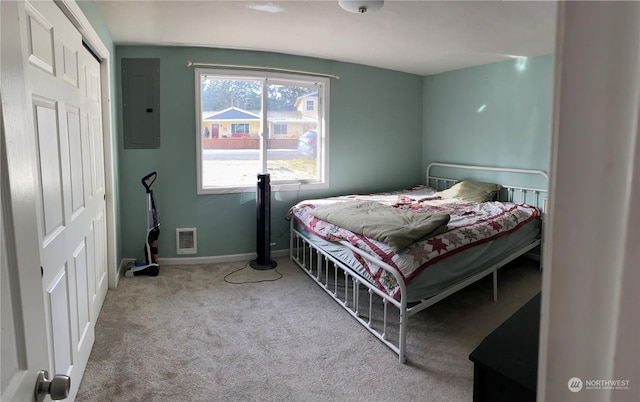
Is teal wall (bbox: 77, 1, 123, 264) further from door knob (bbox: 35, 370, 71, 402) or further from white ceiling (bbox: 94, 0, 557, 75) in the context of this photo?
door knob (bbox: 35, 370, 71, 402)

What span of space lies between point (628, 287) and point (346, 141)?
4.31 m

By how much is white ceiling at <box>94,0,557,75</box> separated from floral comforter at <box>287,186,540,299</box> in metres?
1.49

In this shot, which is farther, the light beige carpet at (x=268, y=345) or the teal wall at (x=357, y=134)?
the teal wall at (x=357, y=134)

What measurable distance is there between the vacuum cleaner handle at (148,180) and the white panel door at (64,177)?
3.03 ft

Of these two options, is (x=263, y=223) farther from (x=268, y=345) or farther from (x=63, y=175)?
(x=63, y=175)

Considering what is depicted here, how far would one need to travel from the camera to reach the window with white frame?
3990mm

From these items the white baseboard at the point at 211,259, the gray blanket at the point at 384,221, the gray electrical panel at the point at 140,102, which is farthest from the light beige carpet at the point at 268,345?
the gray electrical panel at the point at 140,102

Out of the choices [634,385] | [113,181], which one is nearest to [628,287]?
[634,385]

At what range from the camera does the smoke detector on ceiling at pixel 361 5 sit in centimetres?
250

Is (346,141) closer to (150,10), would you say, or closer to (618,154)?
(150,10)

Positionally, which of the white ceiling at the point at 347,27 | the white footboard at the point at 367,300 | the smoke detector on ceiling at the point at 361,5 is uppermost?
the white ceiling at the point at 347,27

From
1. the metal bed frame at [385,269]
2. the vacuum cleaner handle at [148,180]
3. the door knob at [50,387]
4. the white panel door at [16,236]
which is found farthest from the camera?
the vacuum cleaner handle at [148,180]

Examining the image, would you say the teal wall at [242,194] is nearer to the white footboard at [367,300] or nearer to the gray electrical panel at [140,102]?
the gray electrical panel at [140,102]

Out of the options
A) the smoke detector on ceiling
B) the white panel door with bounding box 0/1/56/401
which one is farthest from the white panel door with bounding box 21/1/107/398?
the smoke detector on ceiling
